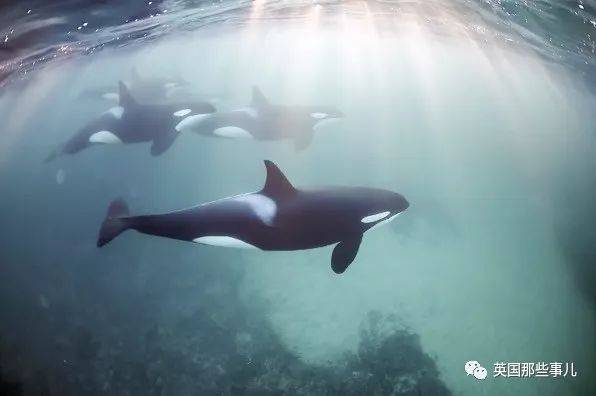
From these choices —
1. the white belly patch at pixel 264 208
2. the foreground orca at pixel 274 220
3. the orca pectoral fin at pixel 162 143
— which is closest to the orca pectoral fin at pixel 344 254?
the foreground orca at pixel 274 220

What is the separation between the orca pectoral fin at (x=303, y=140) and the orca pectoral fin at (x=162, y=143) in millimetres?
2066

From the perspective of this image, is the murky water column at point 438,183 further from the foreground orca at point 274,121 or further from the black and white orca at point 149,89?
the black and white orca at point 149,89

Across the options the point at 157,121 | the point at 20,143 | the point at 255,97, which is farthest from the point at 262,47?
the point at 20,143

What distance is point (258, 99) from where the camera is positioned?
743cm

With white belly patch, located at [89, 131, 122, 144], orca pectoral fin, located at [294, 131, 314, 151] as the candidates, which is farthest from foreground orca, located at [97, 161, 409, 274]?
white belly patch, located at [89, 131, 122, 144]

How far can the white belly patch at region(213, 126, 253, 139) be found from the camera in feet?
25.0

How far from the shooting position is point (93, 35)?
863 centimetres

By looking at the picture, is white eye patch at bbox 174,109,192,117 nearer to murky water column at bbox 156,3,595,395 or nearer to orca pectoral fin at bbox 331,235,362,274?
murky water column at bbox 156,3,595,395

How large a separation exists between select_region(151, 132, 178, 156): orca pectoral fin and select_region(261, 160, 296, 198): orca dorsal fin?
9.70 ft

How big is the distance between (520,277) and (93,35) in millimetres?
8250

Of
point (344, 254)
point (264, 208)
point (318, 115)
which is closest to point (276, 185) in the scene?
point (264, 208)

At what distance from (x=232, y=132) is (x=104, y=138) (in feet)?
7.09

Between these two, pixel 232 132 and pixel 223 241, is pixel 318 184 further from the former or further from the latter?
pixel 232 132

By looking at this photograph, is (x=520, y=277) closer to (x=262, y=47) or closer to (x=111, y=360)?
(x=111, y=360)
